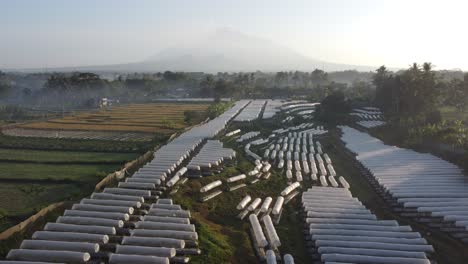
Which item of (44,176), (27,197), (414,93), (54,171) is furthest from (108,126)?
(414,93)

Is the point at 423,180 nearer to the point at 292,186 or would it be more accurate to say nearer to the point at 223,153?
the point at 292,186

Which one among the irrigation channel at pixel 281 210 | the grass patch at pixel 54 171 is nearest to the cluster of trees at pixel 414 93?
the irrigation channel at pixel 281 210

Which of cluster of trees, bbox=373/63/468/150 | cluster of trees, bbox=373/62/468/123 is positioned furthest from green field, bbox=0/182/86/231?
cluster of trees, bbox=373/62/468/123

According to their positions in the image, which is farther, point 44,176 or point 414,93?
point 414,93

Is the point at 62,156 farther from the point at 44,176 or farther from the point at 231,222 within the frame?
the point at 231,222

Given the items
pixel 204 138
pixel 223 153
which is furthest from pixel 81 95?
pixel 223 153

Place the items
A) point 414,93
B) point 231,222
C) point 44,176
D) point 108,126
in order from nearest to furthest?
point 231,222, point 44,176, point 108,126, point 414,93
